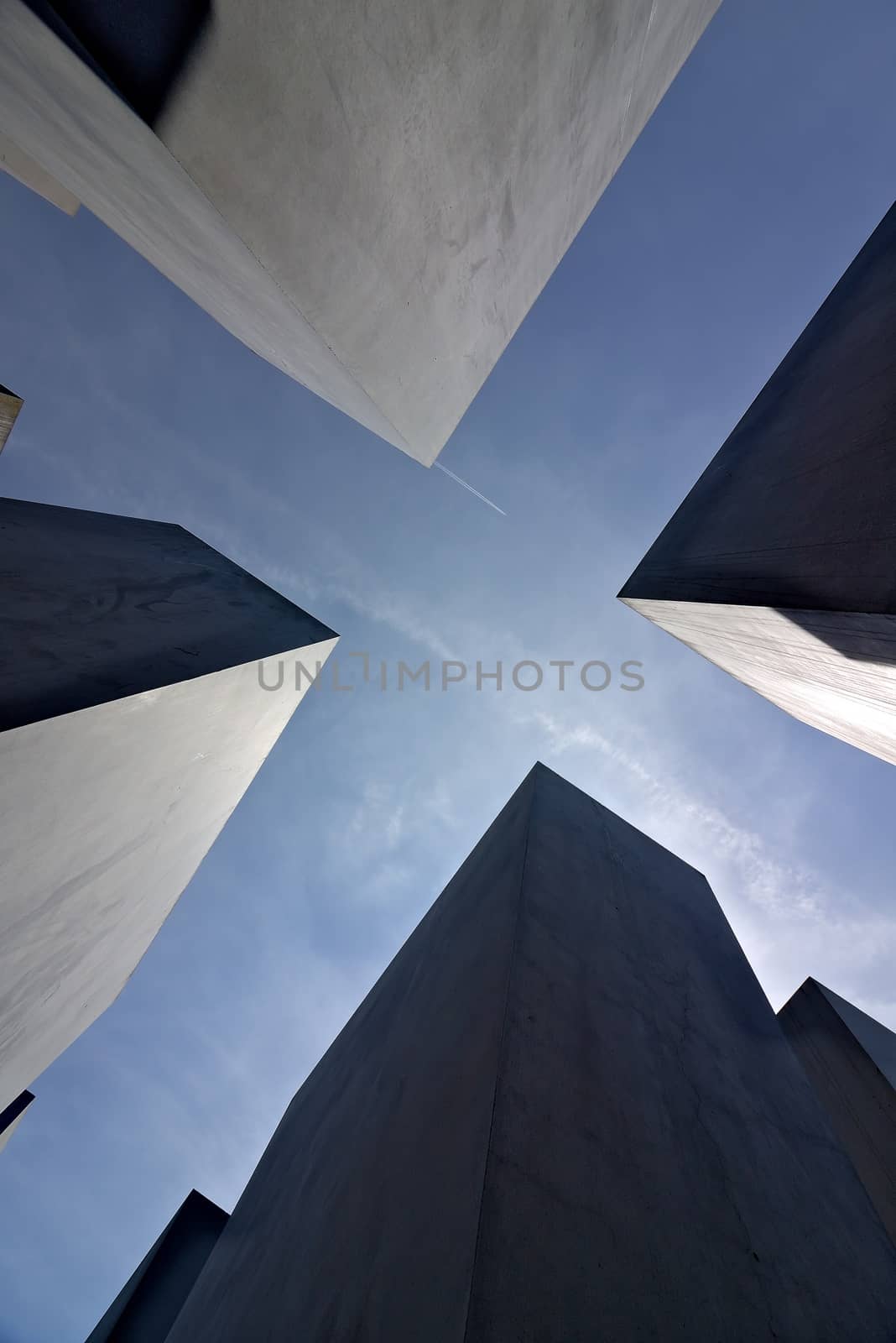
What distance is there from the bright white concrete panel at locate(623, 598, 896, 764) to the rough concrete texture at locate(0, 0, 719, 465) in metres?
3.66

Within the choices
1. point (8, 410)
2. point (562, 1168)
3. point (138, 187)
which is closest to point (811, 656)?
point (562, 1168)

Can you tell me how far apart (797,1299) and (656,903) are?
101 inches

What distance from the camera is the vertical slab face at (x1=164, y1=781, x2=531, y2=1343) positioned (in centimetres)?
163

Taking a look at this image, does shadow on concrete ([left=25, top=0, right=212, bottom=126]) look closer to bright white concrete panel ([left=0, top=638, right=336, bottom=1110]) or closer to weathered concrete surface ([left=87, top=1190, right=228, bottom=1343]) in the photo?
bright white concrete panel ([left=0, top=638, right=336, bottom=1110])

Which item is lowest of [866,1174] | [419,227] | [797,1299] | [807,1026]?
[797,1299]

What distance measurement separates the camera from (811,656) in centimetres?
387

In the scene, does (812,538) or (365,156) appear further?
(812,538)

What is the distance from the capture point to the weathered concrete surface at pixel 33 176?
23.6 ft

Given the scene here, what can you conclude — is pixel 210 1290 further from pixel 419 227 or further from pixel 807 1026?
pixel 419 227

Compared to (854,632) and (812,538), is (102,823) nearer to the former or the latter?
(854,632)

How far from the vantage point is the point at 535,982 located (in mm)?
2582

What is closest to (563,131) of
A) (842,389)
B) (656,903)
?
(842,389)

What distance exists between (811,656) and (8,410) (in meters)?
9.30

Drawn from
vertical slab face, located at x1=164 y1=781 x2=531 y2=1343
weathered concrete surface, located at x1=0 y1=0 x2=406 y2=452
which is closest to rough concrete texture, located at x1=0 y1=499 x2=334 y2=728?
weathered concrete surface, located at x1=0 y1=0 x2=406 y2=452
